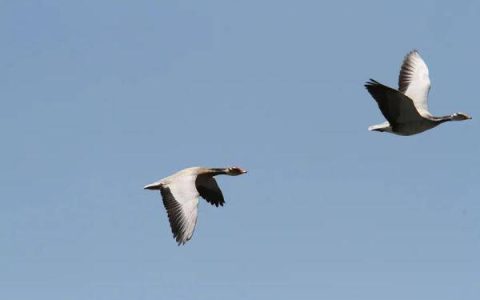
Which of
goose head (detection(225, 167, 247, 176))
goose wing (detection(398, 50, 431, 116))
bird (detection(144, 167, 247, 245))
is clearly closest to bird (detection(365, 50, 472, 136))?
goose wing (detection(398, 50, 431, 116))

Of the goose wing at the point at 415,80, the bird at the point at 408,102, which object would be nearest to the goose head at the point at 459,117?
the bird at the point at 408,102

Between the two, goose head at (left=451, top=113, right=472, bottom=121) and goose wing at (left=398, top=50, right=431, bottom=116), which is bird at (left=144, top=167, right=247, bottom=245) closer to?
goose wing at (left=398, top=50, right=431, bottom=116)

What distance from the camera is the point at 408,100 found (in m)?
39.6

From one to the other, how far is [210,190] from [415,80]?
11.0 metres

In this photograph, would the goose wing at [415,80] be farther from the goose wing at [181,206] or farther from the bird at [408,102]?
the goose wing at [181,206]

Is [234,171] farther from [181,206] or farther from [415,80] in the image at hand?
[415,80]

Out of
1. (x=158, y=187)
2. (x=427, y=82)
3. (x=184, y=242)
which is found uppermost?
(x=427, y=82)

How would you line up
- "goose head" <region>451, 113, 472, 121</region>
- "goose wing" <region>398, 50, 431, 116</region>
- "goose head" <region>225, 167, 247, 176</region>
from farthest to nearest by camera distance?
1. "goose wing" <region>398, 50, 431, 116</region>
2. "goose head" <region>225, 167, 247, 176</region>
3. "goose head" <region>451, 113, 472, 121</region>

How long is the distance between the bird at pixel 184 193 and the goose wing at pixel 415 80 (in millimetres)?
8540

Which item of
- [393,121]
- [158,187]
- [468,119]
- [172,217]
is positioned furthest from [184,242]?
[468,119]

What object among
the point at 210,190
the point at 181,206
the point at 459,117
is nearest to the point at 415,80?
the point at 459,117

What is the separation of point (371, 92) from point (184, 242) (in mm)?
9638

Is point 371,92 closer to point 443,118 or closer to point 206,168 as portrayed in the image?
point 443,118

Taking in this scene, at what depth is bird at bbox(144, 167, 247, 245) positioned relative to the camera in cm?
3675
